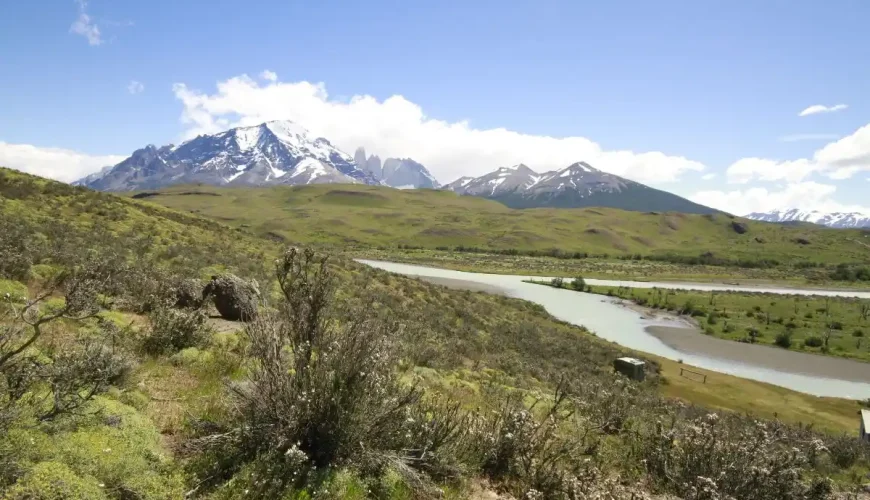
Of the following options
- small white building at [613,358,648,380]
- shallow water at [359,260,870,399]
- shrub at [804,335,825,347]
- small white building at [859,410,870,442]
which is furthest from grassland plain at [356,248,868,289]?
small white building at [859,410,870,442]

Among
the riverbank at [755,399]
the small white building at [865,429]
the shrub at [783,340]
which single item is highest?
the small white building at [865,429]

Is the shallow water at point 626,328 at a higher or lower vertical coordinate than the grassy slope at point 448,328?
lower

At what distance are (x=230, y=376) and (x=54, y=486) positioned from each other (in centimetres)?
480

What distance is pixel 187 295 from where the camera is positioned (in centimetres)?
1480

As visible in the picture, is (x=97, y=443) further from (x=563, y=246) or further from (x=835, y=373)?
(x=563, y=246)

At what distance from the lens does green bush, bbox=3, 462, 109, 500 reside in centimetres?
396

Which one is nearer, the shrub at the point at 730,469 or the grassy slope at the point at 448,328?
the shrub at the point at 730,469

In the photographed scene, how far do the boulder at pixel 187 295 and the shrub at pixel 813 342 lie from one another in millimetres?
65312

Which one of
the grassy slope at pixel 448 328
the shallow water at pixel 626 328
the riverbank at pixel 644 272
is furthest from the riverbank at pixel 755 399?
the riverbank at pixel 644 272

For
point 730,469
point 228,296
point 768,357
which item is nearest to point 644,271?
point 768,357

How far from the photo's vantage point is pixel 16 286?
37.0ft

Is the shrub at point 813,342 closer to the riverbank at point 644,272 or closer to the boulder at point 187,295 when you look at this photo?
the riverbank at point 644,272

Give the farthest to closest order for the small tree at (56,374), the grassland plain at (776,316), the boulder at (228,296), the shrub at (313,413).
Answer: the grassland plain at (776,316)
the boulder at (228,296)
the shrub at (313,413)
the small tree at (56,374)

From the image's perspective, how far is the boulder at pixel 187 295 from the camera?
14.5 metres
